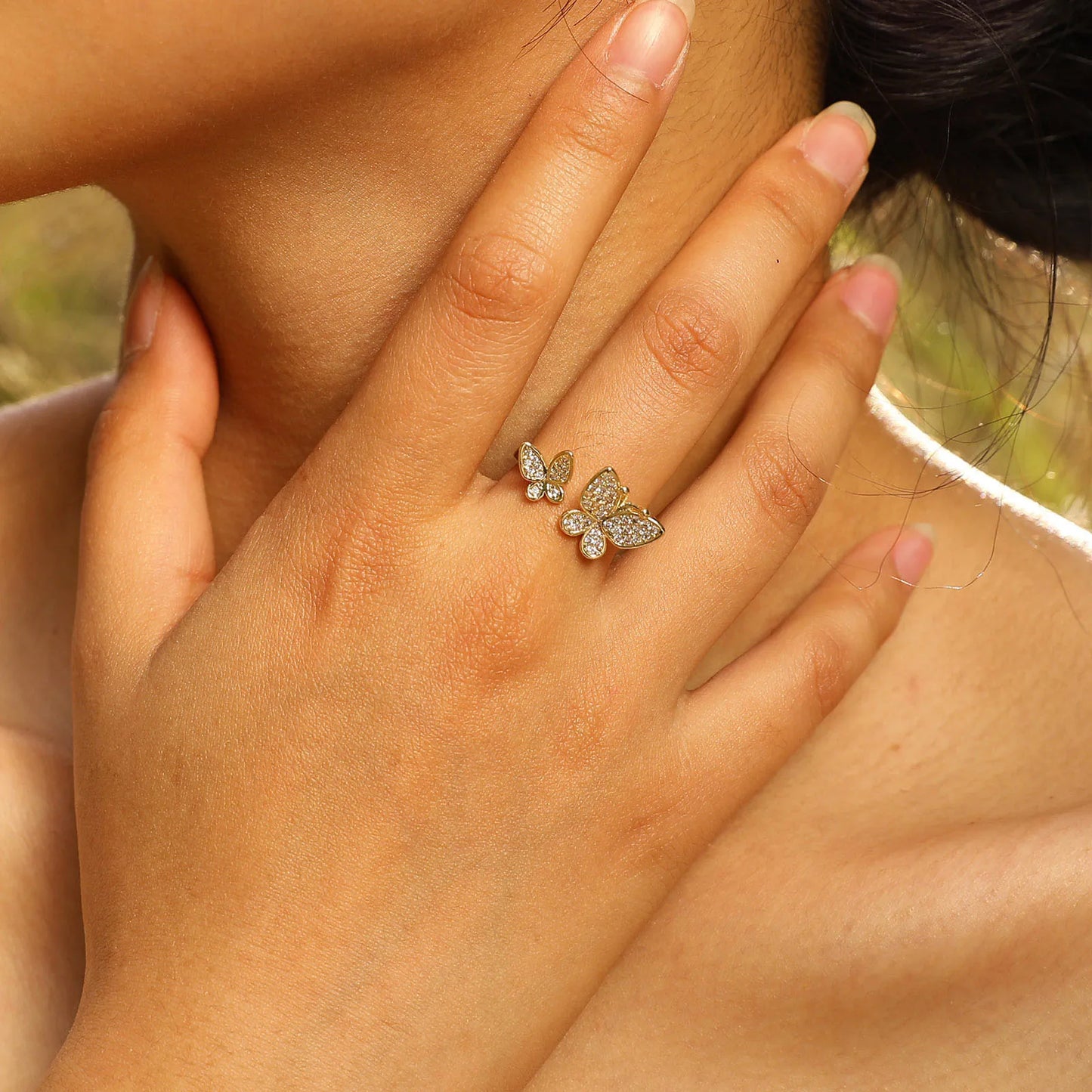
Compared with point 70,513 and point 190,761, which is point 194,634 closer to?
point 190,761

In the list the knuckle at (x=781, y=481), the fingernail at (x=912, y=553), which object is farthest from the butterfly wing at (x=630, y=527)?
the fingernail at (x=912, y=553)

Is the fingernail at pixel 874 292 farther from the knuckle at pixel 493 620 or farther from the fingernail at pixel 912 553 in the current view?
the knuckle at pixel 493 620

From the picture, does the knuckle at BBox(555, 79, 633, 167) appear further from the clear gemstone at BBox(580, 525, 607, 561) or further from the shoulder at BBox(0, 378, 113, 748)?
the shoulder at BBox(0, 378, 113, 748)

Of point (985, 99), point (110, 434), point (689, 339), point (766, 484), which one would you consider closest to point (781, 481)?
point (766, 484)

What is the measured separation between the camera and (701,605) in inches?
42.0

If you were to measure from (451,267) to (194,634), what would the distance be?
0.42 m

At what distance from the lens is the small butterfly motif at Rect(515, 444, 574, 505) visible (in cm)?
101

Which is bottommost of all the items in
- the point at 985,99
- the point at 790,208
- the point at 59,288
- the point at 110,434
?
the point at 59,288

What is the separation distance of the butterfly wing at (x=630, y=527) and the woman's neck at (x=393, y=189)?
15cm

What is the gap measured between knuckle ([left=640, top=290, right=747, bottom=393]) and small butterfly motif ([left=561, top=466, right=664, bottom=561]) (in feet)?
0.39

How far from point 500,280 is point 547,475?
0.18 metres

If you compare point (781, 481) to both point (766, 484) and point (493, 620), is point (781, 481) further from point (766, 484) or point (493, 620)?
point (493, 620)

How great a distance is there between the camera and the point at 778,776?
1.20 metres

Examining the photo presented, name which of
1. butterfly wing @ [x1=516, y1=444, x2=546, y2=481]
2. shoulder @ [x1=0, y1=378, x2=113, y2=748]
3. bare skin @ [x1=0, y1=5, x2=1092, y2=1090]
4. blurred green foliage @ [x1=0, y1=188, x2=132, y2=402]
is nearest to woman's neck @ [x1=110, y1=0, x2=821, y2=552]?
bare skin @ [x1=0, y1=5, x2=1092, y2=1090]
